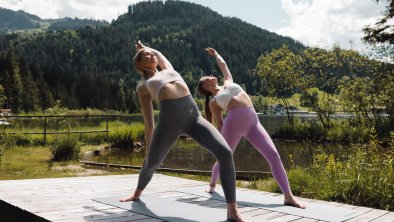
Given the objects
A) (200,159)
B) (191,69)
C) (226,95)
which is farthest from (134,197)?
(191,69)

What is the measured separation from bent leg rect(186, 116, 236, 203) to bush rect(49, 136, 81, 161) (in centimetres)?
999

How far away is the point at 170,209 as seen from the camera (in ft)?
15.8

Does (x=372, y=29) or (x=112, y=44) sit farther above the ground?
(x=112, y=44)

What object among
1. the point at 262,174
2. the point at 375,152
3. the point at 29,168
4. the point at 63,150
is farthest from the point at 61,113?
the point at 375,152

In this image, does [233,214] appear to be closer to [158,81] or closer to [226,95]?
[158,81]

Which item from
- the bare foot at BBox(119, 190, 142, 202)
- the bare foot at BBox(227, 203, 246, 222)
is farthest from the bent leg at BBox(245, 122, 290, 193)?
the bare foot at BBox(119, 190, 142, 202)

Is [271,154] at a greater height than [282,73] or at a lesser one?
lesser

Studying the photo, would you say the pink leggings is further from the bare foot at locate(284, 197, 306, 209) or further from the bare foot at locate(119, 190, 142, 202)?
the bare foot at locate(119, 190, 142, 202)

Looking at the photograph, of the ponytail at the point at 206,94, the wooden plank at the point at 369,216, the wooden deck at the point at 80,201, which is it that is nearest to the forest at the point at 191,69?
the wooden deck at the point at 80,201

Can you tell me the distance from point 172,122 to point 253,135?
1.35 meters

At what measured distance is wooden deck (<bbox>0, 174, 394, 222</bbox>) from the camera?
4.41m

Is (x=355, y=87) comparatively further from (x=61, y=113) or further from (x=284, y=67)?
(x=61, y=113)

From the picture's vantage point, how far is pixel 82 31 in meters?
187

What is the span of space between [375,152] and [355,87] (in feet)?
60.1
